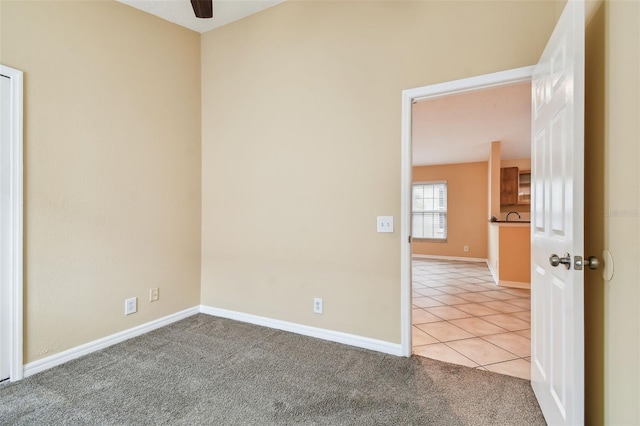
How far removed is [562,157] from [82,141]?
307 centimetres

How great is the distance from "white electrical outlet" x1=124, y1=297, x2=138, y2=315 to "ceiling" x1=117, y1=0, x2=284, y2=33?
2522 mm

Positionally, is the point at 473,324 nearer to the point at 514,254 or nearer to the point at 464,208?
the point at 514,254

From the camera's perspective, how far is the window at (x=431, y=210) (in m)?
8.08

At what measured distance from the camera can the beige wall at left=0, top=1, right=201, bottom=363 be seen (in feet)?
6.93

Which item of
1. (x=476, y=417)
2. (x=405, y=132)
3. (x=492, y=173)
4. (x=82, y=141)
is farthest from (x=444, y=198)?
(x=82, y=141)

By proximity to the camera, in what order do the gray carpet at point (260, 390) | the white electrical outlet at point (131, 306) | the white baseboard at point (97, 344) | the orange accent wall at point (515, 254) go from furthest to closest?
the orange accent wall at point (515, 254), the white electrical outlet at point (131, 306), the white baseboard at point (97, 344), the gray carpet at point (260, 390)

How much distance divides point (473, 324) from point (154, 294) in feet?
10.3

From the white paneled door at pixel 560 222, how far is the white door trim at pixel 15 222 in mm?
3059

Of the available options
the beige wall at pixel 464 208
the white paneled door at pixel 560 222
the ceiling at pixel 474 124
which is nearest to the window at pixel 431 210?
the beige wall at pixel 464 208

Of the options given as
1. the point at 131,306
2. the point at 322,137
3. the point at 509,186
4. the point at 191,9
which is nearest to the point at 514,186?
the point at 509,186

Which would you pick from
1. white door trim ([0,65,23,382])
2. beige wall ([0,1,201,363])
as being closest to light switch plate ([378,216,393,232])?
beige wall ([0,1,201,363])

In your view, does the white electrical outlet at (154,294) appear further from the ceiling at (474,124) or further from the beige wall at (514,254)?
the beige wall at (514,254)

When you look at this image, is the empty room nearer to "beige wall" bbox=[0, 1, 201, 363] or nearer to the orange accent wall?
"beige wall" bbox=[0, 1, 201, 363]

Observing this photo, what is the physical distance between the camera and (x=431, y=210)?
8250 mm
